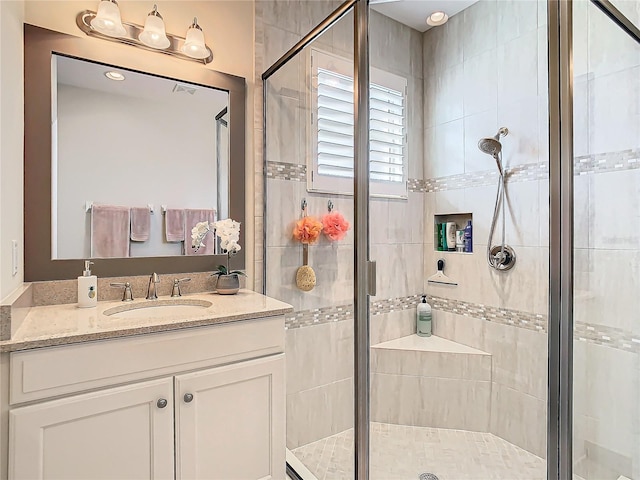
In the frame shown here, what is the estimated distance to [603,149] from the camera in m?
1.32

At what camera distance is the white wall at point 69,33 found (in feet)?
3.93

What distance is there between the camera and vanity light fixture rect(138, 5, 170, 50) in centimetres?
172

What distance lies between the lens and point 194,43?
72.5 inches

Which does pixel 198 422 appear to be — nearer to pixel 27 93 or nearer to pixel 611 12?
pixel 27 93

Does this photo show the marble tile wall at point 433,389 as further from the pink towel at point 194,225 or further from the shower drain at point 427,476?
the pink towel at point 194,225

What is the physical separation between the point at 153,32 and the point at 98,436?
1694mm

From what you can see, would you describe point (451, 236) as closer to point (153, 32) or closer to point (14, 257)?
point (153, 32)

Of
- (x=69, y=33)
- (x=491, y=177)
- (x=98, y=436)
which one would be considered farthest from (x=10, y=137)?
(x=491, y=177)

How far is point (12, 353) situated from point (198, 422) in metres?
0.64

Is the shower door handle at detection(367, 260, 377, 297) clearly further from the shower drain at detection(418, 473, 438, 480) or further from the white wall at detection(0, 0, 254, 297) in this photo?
the shower drain at detection(418, 473, 438, 480)

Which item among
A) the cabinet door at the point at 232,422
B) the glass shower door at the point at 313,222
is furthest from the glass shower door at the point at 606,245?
the cabinet door at the point at 232,422

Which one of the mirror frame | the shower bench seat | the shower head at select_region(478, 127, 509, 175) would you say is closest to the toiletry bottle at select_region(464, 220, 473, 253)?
the shower head at select_region(478, 127, 509, 175)

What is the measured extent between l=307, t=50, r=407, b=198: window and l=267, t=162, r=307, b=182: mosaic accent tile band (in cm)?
6

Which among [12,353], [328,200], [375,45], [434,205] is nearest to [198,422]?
[12,353]
